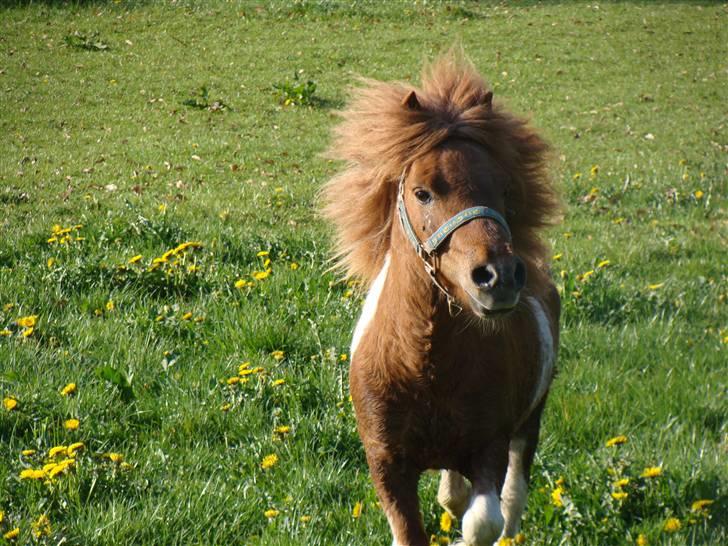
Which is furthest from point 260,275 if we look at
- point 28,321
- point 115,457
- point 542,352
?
point 542,352

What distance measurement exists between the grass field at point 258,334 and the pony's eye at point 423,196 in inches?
41.4

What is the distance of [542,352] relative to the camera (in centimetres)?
391

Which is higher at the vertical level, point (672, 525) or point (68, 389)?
point (672, 525)

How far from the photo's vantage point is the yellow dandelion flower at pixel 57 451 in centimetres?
392

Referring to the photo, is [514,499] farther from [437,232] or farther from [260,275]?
[260,275]

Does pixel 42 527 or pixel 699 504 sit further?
pixel 699 504

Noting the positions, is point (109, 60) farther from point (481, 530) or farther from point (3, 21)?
Answer: point (481, 530)

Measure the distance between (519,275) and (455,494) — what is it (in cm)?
141

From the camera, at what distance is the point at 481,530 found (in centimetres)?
324

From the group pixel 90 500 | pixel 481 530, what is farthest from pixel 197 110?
pixel 481 530

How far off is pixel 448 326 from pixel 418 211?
442 millimetres

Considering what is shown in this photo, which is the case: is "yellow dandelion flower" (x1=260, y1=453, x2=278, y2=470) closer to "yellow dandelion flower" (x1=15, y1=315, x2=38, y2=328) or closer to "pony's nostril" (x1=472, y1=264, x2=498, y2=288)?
"pony's nostril" (x1=472, y1=264, x2=498, y2=288)

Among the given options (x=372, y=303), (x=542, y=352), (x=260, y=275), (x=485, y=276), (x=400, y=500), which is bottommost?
(x=260, y=275)

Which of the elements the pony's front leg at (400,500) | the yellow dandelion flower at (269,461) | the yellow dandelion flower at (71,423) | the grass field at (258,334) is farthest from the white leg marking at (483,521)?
the yellow dandelion flower at (71,423)
